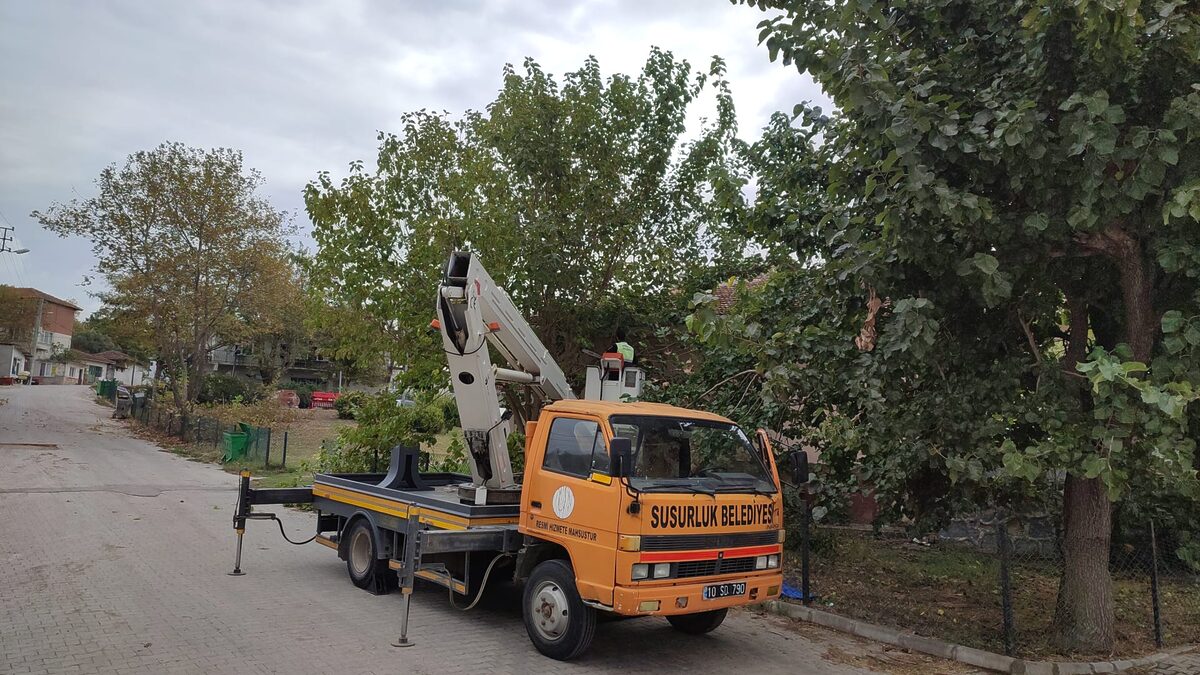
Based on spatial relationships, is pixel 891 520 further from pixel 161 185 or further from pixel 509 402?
pixel 161 185

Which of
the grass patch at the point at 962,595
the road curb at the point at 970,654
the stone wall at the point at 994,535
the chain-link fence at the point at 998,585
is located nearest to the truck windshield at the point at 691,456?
the road curb at the point at 970,654

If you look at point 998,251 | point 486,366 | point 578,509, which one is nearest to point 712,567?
point 578,509

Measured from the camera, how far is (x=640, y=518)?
5969 mm

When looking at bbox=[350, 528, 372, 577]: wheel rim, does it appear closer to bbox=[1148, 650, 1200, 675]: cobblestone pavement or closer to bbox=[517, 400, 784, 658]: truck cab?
bbox=[517, 400, 784, 658]: truck cab

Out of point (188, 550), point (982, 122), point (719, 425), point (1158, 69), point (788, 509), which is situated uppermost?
point (1158, 69)

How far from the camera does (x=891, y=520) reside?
857 cm

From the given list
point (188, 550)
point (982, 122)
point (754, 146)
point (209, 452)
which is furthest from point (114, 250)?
point (982, 122)

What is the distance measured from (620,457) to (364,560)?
13.3ft

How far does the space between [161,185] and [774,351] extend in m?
23.2

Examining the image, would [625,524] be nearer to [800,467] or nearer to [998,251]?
[800,467]

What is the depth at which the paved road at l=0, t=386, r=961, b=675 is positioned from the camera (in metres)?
6.05

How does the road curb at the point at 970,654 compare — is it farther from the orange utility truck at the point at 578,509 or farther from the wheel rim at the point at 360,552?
the wheel rim at the point at 360,552

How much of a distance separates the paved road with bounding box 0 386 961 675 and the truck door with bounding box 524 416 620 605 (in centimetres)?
87

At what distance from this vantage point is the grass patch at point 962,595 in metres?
7.99
